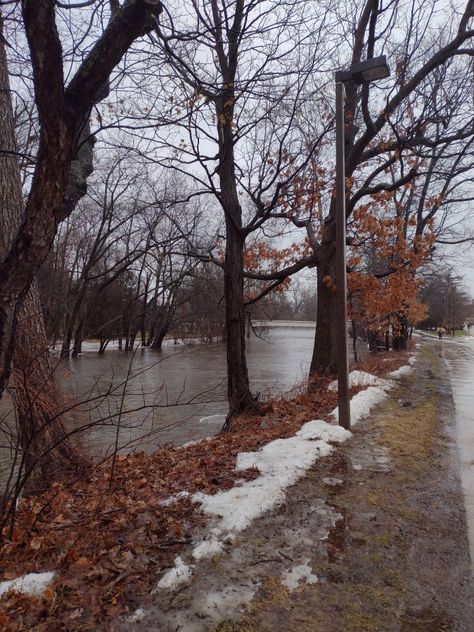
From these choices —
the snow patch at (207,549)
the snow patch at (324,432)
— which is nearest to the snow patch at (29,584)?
the snow patch at (207,549)

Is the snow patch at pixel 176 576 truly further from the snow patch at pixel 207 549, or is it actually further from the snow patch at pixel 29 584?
the snow patch at pixel 29 584

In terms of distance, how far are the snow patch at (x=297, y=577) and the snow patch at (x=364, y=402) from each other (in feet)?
14.0

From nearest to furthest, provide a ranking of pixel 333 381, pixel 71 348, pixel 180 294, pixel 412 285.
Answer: pixel 71 348
pixel 333 381
pixel 412 285
pixel 180 294

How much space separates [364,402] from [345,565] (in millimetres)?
5512

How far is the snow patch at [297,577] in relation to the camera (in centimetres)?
281

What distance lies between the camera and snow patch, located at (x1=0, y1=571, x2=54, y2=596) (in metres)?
2.63

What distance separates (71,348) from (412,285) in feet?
38.0

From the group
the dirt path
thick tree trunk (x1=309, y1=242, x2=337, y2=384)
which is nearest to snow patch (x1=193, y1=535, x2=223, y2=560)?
the dirt path

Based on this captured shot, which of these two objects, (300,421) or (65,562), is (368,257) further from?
(65,562)

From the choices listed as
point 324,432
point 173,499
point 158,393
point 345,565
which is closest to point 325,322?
point 158,393

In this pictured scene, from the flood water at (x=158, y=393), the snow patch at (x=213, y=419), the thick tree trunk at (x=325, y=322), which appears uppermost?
the thick tree trunk at (x=325, y=322)

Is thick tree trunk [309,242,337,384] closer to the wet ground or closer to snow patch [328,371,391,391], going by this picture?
snow patch [328,371,391,391]

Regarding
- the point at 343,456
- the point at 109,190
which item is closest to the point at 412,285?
the point at 343,456

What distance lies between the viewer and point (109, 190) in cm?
2802
